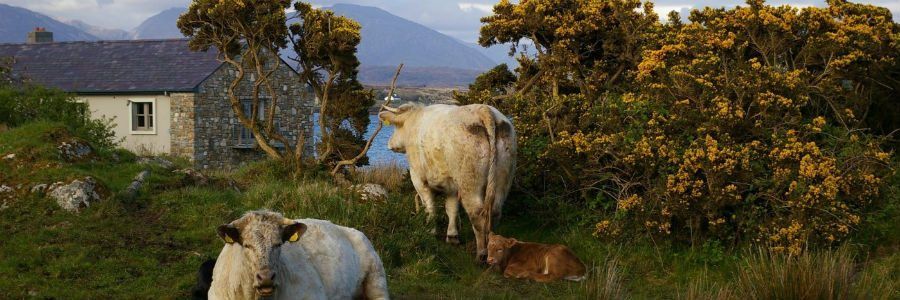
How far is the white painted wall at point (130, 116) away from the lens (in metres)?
37.9

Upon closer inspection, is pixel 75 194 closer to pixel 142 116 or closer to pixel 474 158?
pixel 474 158

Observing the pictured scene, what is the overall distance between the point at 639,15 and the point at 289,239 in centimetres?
1208

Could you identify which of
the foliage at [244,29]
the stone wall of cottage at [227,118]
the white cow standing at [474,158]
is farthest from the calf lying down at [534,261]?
the stone wall of cottage at [227,118]

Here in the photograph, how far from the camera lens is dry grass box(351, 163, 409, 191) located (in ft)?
56.7

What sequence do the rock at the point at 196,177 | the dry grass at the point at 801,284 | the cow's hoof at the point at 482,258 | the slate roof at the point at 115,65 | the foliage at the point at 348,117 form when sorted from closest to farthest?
the dry grass at the point at 801,284, the cow's hoof at the point at 482,258, the rock at the point at 196,177, the foliage at the point at 348,117, the slate roof at the point at 115,65

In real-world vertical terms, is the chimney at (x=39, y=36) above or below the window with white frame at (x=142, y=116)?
above

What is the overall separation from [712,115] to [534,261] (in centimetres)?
338

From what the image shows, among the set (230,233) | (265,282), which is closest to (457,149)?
(230,233)

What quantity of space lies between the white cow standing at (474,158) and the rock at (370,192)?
2226 millimetres

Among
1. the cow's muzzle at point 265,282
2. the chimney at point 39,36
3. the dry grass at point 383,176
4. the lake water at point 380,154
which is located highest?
the chimney at point 39,36

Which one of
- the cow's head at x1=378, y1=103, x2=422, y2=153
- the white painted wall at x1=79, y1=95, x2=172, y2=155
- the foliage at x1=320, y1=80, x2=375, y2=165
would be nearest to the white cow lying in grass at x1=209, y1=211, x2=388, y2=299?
the cow's head at x1=378, y1=103, x2=422, y2=153

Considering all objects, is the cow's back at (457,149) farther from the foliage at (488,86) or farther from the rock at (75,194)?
the rock at (75,194)

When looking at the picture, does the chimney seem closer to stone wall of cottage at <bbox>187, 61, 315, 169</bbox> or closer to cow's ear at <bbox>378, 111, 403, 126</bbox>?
stone wall of cottage at <bbox>187, 61, 315, 169</bbox>

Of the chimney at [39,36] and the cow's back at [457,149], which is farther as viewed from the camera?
the chimney at [39,36]
